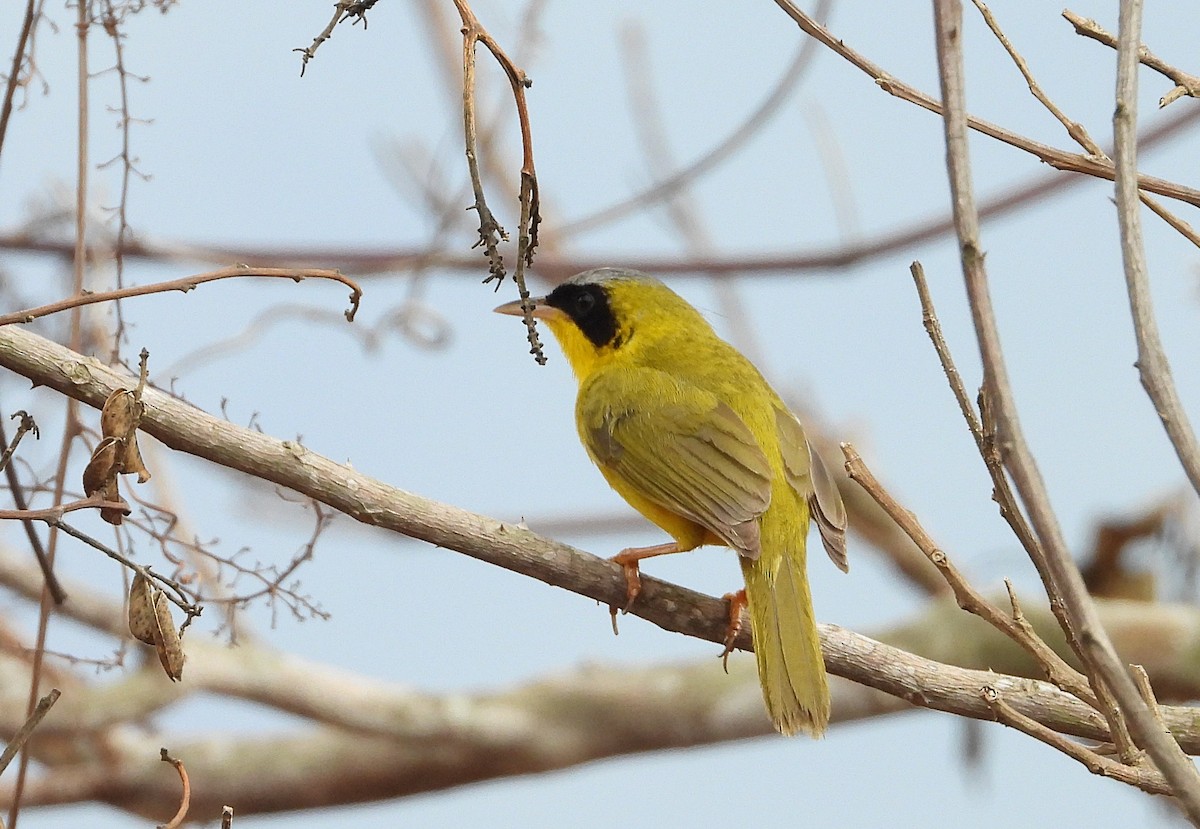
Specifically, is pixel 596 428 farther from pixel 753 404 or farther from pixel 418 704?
pixel 418 704

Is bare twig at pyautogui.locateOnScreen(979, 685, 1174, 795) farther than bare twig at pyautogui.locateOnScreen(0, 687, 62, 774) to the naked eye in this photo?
Yes

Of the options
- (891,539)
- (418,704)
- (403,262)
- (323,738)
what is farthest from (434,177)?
(891,539)

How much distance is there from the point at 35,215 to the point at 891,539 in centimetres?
365

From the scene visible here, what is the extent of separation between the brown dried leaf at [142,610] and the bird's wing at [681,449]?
58.1 inches

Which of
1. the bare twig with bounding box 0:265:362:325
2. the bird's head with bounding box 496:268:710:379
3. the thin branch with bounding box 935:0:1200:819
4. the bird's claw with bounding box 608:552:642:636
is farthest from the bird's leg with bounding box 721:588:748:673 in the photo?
the thin branch with bounding box 935:0:1200:819

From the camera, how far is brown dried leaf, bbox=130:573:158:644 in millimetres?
1505

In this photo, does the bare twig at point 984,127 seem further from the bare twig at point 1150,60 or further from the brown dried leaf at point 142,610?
the brown dried leaf at point 142,610

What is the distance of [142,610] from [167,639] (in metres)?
0.05

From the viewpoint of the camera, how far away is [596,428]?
10.8ft

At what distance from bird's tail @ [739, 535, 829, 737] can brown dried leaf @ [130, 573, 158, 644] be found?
50.5 inches

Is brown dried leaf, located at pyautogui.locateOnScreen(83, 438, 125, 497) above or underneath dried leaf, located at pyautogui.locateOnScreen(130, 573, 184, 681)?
above

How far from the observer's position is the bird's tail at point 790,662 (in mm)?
2463

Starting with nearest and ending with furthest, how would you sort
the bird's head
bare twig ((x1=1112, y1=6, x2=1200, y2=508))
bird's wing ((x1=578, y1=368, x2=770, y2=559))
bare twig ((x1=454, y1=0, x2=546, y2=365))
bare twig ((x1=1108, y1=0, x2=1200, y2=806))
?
bare twig ((x1=1108, y1=0, x2=1200, y2=806)) < bare twig ((x1=1112, y1=6, x2=1200, y2=508)) < bare twig ((x1=454, y1=0, x2=546, y2=365)) < bird's wing ((x1=578, y1=368, x2=770, y2=559)) < the bird's head

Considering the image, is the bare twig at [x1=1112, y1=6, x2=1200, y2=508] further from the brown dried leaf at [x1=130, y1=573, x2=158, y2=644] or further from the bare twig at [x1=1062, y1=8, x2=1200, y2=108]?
the brown dried leaf at [x1=130, y1=573, x2=158, y2=644]
